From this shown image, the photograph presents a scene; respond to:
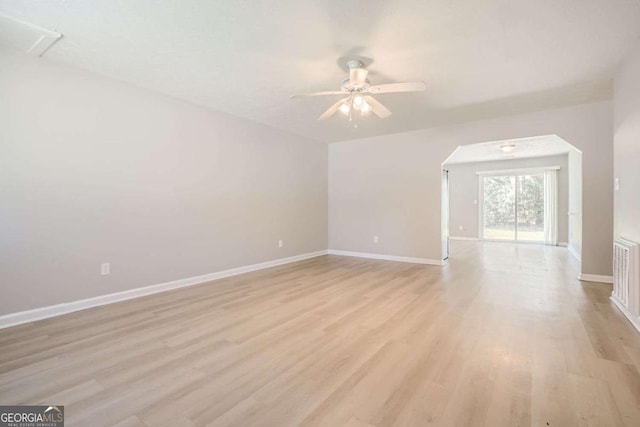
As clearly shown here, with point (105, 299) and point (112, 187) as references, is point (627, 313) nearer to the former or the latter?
point (105, 299)

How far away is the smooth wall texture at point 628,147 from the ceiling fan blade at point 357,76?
2294mm

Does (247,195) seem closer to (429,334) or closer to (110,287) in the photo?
(110,287)

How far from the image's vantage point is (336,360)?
77.4 inches

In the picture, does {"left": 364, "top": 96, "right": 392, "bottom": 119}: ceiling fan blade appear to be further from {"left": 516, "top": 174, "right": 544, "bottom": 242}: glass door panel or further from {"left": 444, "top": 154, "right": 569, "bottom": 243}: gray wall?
{"left": 516, "top": 174, "right": 544, "bottom": 242}: glass door panel

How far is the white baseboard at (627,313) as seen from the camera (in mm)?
2417

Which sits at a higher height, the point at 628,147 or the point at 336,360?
the point at 628,147

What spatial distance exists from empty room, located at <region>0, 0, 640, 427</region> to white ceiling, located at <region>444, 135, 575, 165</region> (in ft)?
5.30

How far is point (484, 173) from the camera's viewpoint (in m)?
8.27

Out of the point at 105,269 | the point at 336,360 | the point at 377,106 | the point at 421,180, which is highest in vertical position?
the point at 377,106

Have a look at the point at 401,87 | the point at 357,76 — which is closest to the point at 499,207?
the point at 401,87

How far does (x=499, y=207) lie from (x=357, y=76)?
7.39m

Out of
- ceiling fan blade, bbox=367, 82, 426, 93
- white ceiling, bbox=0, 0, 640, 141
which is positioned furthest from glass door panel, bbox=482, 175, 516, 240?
ceiling fan blade, bbox=367, 82, 426, 93

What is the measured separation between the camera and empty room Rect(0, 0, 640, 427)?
1644 millimetres

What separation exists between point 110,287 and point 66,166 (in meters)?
1.32
